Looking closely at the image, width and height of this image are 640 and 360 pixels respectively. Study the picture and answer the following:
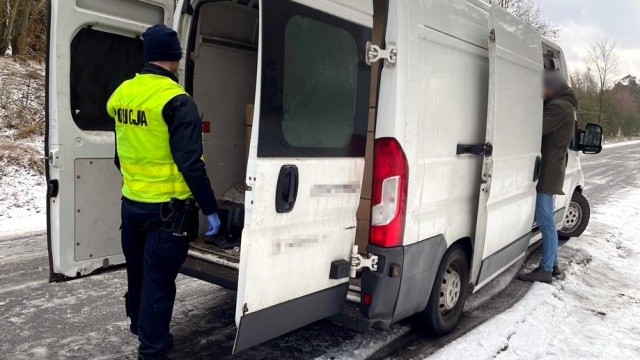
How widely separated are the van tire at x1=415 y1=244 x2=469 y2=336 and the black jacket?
1.77m

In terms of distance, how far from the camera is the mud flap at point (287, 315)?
2549 mm

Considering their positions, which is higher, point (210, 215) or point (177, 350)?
point (210, 215)

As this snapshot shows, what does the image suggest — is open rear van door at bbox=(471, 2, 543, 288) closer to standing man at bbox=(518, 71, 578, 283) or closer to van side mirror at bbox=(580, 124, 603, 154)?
standing man at bbox=(518, 71, 578, 283)

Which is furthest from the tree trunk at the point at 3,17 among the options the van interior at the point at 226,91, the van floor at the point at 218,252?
the van floor at the point at 218,252

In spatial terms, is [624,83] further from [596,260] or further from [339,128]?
[339,128]

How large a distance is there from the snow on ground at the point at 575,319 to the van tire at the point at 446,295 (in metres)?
0.17

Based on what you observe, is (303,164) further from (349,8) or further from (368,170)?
(349,8)

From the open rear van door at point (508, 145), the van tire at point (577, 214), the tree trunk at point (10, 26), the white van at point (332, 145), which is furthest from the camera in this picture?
the tree trunk at point (10, 26)

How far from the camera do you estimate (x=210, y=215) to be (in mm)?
2945

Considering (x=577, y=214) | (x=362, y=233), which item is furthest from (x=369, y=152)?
(x=577, y=214)

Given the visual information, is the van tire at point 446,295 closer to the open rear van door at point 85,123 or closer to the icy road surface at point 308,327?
the icy road surface at point 308,327

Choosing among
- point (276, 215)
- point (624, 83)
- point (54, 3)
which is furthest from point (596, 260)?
point (624, 83)

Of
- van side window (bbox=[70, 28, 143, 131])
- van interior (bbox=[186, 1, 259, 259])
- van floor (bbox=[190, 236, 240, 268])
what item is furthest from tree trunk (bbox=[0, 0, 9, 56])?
van floor (bbox=[190, 236, 240, 268])

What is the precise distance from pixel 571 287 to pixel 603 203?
20.8 feet
